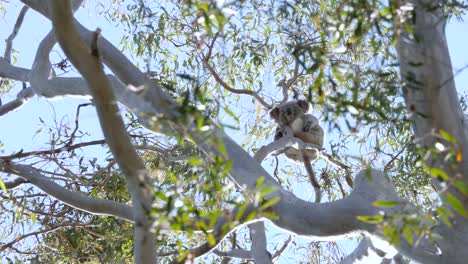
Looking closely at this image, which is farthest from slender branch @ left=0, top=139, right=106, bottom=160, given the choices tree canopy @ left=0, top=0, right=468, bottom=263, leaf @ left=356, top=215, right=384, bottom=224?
leaf @ left=356, top=215, right=384, bottom=224

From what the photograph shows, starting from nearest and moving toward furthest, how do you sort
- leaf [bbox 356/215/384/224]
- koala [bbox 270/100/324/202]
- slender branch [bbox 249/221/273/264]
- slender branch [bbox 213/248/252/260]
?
leaf [bbox 356/215/384/224], slender branch [bbox 249/221/273/264], slender branch [bbox 213/248/252/260], koala [bbox 270/100/324/202]

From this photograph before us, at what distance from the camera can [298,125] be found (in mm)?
5391

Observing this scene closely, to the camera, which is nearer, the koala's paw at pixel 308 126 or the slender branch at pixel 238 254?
the slender branch at pixel 238 254

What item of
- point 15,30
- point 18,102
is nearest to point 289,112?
point 18,102

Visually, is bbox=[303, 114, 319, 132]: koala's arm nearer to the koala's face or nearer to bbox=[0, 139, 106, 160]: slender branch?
the koala's face

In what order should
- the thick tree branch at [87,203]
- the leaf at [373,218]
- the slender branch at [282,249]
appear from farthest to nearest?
the slender branch at [282,249] → the thick tree branch at [87,203] → the leaf at [373,218]

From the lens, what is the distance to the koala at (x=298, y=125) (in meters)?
5.16

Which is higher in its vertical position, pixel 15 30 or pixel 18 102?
pixel 15 30

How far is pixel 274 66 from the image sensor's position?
6148 millimetres

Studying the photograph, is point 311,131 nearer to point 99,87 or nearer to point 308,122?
point 308,122

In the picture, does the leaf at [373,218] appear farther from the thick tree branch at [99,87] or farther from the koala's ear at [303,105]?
the koala's ear at [303,105]

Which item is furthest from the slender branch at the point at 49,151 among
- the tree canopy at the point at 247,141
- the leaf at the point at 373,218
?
the leaf at the point at 373,218

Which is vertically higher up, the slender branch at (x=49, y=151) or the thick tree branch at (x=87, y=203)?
the slender branch at (x=49, y=151)

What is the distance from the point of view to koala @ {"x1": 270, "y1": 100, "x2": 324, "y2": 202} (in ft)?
16.9
